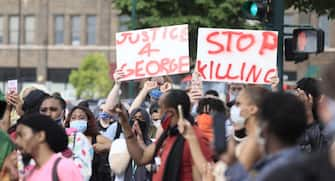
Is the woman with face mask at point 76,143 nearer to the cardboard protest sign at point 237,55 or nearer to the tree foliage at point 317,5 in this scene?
the cardboard protest sign at point 237,55

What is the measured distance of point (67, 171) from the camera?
684 centimetres

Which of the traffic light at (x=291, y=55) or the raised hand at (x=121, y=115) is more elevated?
the traffic light at (x=291, y=55)

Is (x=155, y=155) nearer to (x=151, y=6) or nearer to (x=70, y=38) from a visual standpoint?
(x=151, y=6)

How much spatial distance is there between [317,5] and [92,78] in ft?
153

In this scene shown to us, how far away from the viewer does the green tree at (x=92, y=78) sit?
62812 mm

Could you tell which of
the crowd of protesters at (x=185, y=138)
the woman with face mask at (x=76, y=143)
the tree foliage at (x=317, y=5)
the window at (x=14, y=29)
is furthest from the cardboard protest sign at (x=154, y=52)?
the window at (x=14, y=29)

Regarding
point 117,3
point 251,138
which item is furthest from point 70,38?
point 251,138

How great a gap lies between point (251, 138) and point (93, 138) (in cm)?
465

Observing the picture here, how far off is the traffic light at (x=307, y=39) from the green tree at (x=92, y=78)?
48900 millimetres

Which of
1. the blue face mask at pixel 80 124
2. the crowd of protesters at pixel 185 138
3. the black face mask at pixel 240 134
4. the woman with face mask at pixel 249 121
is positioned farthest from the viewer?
the blue face mask at pixel 80 124

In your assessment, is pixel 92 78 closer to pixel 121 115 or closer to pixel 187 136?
pixel 121 115

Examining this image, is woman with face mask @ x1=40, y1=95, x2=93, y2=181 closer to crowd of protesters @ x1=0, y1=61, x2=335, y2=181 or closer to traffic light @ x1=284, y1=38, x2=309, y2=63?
crowd of protesters @ x1=0, y1=61, x2=335, y2=181

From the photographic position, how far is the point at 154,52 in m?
10.8

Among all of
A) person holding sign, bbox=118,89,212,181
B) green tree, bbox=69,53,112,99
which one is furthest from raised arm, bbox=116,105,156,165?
green tree, bbox=69,53,112,99
